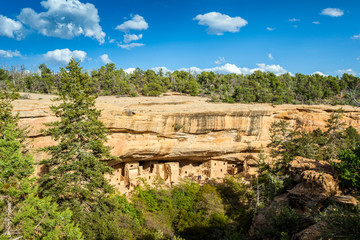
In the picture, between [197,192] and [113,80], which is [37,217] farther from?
[113,80]

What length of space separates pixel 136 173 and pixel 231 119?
9.95 metres

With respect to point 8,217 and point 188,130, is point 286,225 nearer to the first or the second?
point 8,217

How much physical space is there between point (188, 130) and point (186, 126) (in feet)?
1.53

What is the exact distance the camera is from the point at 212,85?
55031 mm

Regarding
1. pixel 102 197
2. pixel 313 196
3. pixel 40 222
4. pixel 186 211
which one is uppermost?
pixel 40 222

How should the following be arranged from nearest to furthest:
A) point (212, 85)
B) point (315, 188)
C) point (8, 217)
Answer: point (8, 217), point (315, 188), point (212, 85)

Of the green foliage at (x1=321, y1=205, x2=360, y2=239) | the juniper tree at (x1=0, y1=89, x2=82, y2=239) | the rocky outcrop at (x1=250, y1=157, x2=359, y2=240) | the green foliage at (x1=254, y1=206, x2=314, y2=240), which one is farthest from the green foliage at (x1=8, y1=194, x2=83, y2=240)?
the green foliage at (x1=321, y1=205, x2=360, y2=239)

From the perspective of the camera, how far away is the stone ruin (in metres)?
18.4

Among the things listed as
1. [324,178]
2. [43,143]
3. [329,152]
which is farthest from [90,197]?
[329,152]

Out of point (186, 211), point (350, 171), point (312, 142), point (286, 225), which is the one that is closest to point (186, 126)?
point (186, 211)

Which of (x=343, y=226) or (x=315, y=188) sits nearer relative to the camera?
(x=343, y=226)

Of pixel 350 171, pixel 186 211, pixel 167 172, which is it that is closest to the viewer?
pixel 350 171

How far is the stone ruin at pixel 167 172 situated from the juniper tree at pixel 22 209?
8124mm

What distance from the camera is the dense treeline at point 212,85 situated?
38.9m
